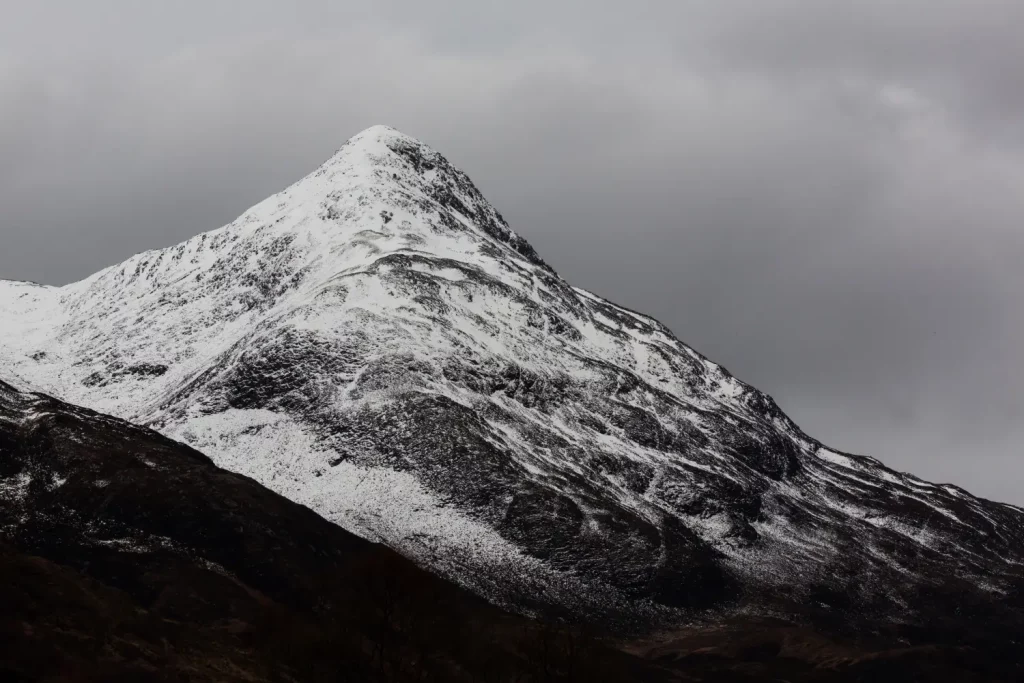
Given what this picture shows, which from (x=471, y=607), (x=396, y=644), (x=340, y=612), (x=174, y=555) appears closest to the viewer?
(x=396, y=644)

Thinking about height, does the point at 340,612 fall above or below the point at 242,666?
above

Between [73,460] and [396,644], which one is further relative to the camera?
[73,460]

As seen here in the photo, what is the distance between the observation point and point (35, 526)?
176375 millimetres

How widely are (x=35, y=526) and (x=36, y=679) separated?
5777 centimetres

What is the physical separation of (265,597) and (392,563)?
117 feet

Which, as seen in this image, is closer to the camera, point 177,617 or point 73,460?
point 177,617

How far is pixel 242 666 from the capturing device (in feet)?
467

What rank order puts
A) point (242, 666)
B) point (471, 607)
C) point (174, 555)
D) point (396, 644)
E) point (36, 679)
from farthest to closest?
point (471, 607) < point (174, 555) < point (396, 644) < point (242, 666) < point (36, 679)

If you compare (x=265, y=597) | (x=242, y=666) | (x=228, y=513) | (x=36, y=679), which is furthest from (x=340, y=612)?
(x=36, y=679)

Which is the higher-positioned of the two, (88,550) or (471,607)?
(471,607)

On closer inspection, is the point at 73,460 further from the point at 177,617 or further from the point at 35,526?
the point at 177,617

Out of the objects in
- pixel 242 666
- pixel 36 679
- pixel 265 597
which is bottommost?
pixel 36 679

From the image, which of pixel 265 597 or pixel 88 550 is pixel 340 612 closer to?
pixel 265 597

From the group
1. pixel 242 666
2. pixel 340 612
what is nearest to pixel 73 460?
pixel 340 612
